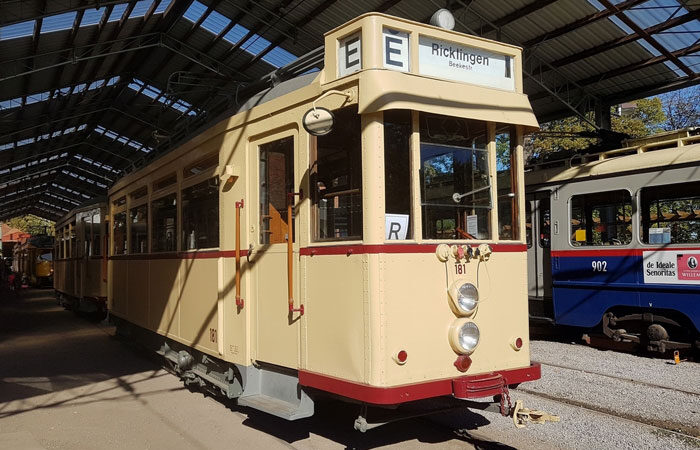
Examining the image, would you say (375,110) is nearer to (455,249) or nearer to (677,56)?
(455,249)

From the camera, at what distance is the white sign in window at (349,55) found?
4086mm

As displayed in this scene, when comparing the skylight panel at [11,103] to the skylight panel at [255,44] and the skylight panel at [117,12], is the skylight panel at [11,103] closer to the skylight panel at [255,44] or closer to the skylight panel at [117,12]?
the skylight panel at [117,12]

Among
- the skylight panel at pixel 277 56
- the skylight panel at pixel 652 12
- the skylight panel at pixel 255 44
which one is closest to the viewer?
the skylight panel at pixel 652 12

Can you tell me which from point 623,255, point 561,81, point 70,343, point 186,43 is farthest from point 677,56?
point 70,343

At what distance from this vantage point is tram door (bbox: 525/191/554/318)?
32.2ft

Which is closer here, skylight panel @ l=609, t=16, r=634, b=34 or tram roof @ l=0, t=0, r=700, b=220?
tram roof @ l=0, t=0, r=700, b=220

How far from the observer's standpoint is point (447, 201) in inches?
169

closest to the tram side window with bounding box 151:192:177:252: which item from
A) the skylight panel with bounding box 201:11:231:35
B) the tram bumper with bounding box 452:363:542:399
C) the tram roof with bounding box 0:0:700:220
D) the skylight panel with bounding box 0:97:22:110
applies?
the tram roof with bounding box 0:0:700:220

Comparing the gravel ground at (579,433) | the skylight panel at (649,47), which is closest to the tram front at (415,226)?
the gravel ground at (579,433)

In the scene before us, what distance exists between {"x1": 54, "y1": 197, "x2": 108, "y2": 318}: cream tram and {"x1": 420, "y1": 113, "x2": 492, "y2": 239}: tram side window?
31.0 feet

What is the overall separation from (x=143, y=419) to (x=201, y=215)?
2108mm

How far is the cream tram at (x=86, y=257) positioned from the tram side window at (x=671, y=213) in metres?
10.0

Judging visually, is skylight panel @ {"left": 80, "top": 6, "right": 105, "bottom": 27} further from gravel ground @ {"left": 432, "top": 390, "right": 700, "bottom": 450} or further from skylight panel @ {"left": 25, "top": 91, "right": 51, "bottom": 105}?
gravel ground @ {"left": 432, "top": 390, "right": 700, "bottom": 450}

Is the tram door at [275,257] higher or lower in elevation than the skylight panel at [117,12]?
lower
